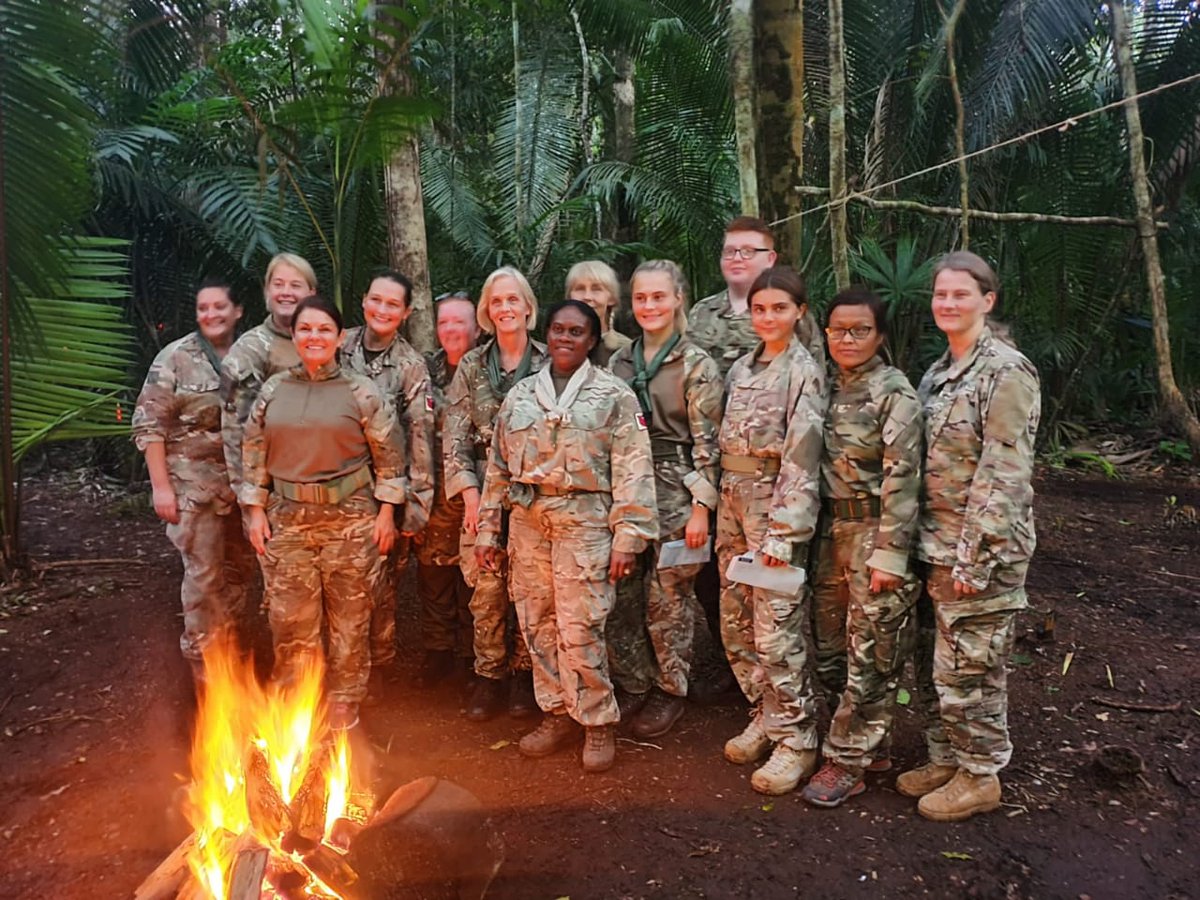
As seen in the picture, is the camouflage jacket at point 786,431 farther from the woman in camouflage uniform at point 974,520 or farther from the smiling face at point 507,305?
the smiling face at point 507,305

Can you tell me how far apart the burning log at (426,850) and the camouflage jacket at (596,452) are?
1.17 m

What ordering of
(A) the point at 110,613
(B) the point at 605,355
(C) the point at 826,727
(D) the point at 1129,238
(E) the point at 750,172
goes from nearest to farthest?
(C) the point at 826,727, (B) the point at 605,355, (E) the point at 750,172, (A) the point at 110,613, (D) the point at 1129,238

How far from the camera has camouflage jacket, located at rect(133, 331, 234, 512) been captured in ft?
13.0

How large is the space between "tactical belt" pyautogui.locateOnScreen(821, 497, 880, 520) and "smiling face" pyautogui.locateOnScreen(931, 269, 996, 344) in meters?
0.67

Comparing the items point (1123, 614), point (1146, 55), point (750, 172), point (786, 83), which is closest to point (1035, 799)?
point (1123, 614)

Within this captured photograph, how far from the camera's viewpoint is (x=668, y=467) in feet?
12.2

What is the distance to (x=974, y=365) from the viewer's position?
292 centimetres

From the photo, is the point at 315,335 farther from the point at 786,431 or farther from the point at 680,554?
the point at 786,431

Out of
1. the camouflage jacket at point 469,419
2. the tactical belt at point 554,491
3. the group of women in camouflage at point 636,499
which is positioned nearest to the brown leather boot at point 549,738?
the group of women in camouflage at point 636,499

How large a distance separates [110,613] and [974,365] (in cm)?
479

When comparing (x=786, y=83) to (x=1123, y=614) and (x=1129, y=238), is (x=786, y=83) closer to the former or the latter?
(x=1123, y=614)

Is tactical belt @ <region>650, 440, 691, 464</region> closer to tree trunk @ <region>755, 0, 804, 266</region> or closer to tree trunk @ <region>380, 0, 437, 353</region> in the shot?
tree trunk @ <region>755, 0, 804, 266</region>

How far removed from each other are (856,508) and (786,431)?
0.39 meters

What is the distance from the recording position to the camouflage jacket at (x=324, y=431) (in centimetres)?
349
